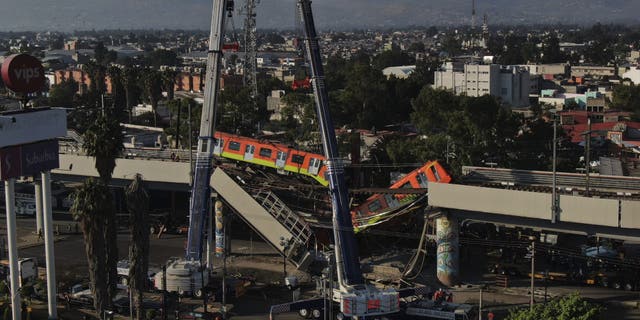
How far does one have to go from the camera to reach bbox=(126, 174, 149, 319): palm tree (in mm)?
37469

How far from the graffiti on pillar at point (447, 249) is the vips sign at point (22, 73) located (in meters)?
19.9

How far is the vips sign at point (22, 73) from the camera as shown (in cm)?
3681

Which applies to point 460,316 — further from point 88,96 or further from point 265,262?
point 88,96

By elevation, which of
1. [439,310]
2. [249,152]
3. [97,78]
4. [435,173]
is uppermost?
[97,78]

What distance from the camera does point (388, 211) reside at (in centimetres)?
4719

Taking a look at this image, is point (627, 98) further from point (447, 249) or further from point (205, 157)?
point (205, 157)

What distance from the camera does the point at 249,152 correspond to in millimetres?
53688

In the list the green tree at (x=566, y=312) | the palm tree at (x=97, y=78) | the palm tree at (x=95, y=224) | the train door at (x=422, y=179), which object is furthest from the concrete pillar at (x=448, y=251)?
the palm tree at (x=97, y=78)

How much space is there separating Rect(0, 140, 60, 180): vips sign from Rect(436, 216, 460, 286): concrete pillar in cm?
1847

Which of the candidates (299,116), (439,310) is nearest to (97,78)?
(299,116)

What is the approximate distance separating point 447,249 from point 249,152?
47.8 feet

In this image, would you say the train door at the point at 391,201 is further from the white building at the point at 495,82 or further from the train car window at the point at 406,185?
the white building at the point at 495,82

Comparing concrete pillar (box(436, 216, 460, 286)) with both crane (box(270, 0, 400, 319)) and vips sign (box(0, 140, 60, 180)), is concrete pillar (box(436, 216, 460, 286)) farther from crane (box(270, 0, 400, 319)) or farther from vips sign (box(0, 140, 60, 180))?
vips sign (box(0, 140, 60, 180))

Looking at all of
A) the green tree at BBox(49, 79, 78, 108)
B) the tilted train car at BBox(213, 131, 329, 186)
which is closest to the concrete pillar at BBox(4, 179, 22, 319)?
the tilted train car at BBox(213, 131, 329, 186)
